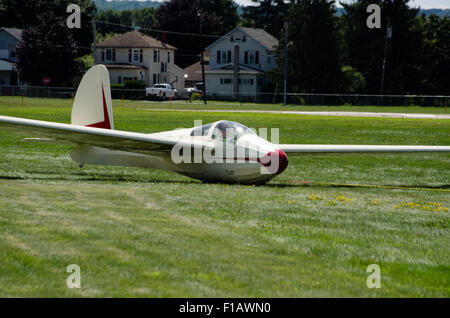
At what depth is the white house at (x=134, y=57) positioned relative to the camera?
350 feet

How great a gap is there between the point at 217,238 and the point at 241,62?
103 meters

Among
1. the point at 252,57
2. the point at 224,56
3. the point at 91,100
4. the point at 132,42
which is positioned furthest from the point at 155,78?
the point at 91,100

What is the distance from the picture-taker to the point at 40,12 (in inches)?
4355


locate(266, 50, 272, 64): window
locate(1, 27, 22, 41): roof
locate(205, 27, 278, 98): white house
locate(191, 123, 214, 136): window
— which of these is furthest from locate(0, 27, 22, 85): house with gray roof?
locate(191, 123, 214, 136): window

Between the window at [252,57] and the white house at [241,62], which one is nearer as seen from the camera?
the white house at [241,62]

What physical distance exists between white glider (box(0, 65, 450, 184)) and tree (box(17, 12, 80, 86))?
75.7m

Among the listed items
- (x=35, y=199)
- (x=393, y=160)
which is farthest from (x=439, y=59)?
(x=35, y=199)

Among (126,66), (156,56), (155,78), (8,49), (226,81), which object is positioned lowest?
(226,81)

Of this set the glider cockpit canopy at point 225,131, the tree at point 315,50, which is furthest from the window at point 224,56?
the glider cockpit canopy at point 225,131

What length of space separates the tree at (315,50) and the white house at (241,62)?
15523 mm

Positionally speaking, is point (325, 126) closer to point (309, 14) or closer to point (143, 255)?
point (143, 255)

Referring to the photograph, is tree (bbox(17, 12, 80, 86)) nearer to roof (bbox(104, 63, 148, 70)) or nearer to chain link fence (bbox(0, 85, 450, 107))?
chain link fence (bbox(0, 85, 450, 107))

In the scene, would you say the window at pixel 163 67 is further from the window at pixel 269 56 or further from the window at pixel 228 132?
the window at pixel 228 132

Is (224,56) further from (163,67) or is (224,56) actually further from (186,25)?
(186,25)
